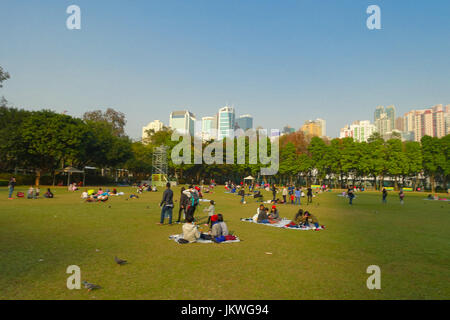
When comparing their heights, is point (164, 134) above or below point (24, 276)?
above

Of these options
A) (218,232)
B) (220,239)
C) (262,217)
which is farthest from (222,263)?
(262,217)

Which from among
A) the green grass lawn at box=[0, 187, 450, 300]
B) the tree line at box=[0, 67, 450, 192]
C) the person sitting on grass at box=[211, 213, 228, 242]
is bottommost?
the green grass lawn at box=[0, 187, 450, 300]

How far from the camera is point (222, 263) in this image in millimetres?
7438

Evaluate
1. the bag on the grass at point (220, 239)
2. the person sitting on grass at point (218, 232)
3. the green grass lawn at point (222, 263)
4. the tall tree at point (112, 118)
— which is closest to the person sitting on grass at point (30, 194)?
the green grass lawn at point (222, 263)

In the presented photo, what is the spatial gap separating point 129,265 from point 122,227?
5.57m

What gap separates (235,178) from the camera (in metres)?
88.9

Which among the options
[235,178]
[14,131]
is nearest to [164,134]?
[235,178]

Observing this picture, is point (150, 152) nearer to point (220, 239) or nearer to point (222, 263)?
point (220, 239)

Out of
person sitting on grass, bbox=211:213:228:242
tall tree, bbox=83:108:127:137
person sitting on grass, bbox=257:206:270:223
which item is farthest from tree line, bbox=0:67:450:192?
person sitting on grass, bbox=211:213:228:242

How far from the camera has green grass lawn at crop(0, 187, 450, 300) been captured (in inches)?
219

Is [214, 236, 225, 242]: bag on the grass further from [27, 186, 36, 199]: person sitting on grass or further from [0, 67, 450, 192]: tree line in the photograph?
[0, 67, 450, 192]: tree line

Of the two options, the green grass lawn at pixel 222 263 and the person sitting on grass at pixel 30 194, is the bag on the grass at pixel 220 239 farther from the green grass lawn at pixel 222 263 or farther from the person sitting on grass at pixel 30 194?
the person sitting on grass at pixel 30 194

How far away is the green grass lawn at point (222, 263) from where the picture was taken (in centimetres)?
556
